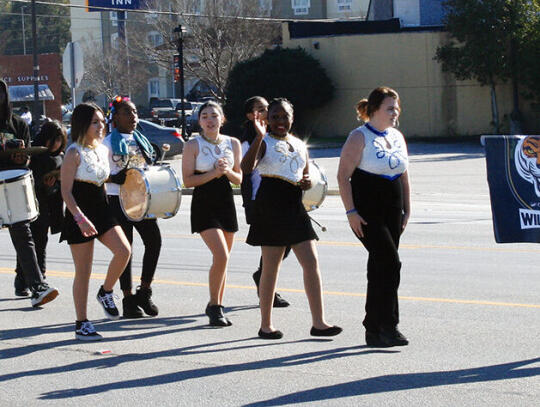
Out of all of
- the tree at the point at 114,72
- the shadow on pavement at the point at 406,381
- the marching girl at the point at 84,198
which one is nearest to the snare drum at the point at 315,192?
the marching girl at the point at 84,198

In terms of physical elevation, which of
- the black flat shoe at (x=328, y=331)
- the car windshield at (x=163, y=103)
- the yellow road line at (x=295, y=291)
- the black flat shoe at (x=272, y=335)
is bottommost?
the yellow road line at (x=295, y=291)

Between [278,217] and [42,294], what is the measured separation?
259 cm

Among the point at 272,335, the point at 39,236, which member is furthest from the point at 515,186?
the point at 39,236

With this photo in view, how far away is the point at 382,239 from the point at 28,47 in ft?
293

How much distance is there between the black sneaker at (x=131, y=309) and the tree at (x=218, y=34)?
37.2 m

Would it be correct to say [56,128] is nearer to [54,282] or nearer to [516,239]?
[54,282]

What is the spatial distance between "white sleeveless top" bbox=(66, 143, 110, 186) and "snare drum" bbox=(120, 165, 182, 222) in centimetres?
52

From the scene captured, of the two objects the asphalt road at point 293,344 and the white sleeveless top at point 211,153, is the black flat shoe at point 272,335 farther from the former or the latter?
the white sleeveless top at point 211,153

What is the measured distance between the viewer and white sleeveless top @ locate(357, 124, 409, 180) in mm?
6961

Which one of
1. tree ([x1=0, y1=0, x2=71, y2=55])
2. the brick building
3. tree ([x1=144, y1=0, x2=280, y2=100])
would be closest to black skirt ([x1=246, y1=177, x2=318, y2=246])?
tree ([x1=144, y1=0, x2=280, y2=100])

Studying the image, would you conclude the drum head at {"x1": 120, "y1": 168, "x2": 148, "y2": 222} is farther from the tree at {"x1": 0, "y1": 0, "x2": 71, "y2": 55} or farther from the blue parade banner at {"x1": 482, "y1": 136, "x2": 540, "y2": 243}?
the tree at {"x1": 0, "y1": 0, "x2": 71, "y2": 55}

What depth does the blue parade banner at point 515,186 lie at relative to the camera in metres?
7.25

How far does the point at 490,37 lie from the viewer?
37.2 m

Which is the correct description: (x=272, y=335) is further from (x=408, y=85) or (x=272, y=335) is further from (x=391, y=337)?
(x=408, y=85)
